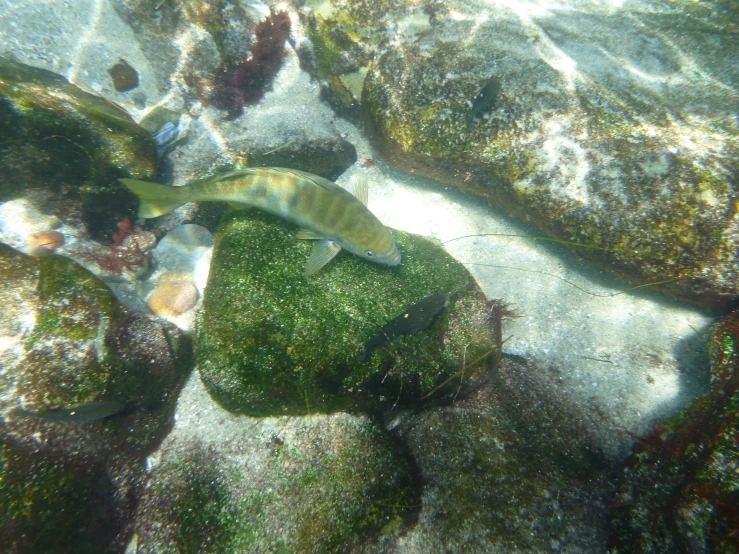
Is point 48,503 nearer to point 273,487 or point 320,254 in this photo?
point 273,487

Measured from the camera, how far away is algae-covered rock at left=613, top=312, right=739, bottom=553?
106 inches

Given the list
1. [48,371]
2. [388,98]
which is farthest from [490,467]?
[388,98]

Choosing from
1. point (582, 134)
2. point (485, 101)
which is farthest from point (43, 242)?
point (582, 134)

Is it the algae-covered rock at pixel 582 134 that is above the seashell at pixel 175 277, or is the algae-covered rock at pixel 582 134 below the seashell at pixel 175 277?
above

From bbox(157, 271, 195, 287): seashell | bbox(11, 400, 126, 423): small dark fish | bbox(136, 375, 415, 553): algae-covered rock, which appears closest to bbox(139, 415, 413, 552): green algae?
bbox(136, 375, 415, 553): algae-covered rock

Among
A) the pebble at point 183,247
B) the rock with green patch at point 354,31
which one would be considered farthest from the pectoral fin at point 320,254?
the rock with green patch at point 354,31

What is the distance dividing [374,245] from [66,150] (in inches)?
181

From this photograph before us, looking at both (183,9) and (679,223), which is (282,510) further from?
(183,9)

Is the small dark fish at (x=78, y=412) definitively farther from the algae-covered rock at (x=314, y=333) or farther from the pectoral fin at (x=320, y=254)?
the pectoral fin at (x=320, y=254)

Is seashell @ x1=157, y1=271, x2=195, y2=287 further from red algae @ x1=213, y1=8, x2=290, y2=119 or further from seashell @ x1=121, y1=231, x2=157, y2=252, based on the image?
red algae @ x1=213, y1=8, x2=290, y2=119

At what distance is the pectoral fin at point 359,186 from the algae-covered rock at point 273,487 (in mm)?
2782

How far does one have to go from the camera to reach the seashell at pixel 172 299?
15.8 ft

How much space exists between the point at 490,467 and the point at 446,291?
2.11 m

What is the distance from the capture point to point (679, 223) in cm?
422
